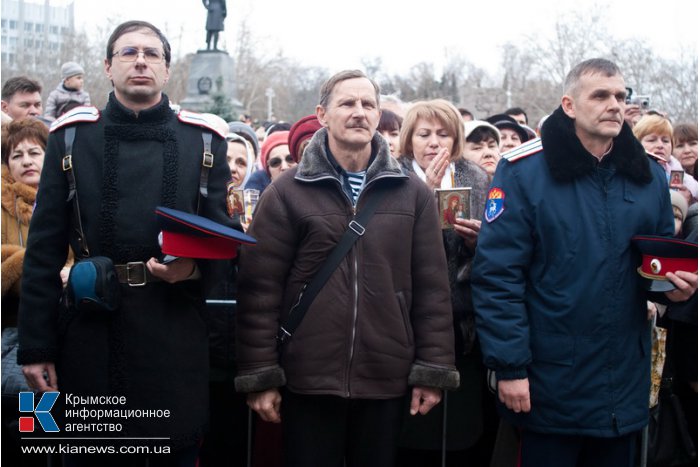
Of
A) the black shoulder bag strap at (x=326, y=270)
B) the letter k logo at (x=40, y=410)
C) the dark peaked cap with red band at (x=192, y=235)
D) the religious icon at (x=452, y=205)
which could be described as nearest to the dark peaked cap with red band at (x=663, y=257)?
the religious icon at (x=452, y=205)

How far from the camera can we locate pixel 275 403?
312 cm

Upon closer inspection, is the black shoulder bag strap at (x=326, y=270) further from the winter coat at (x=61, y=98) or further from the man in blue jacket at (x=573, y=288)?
the winter coat at (x=61, y=98)

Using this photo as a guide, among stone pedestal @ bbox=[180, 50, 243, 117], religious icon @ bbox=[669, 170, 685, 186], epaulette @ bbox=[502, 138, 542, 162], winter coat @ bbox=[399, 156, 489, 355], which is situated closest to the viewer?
epaulette @ bbox=[502, 138, 542, 162]

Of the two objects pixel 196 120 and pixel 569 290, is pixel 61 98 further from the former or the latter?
pixel 569 290

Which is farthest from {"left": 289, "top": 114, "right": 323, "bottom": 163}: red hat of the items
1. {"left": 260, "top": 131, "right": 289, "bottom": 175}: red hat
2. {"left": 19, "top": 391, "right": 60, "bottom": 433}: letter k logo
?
{"left": 19, "top": 391, "right": 60, "bottom": 433}: letter k logo

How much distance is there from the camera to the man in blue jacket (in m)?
3.11

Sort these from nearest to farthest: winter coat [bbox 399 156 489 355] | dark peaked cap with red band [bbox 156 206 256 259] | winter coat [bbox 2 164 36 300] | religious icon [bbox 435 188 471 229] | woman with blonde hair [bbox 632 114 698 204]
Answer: dark peaked cap with red band [bbox 156 206 256 259]
religious icon [bbox 435 188 471 229]
winter coat [bbox 399 156 489 355]
winter coat [bbox 2 164 36 300]
woman with blonde hair [bbox 632 114 698 204]

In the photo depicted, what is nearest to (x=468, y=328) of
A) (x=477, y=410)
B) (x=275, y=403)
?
(x=477, y=410)

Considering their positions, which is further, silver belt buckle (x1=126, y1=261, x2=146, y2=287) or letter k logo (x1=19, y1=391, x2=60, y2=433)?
letter k logo (x1=19, y1=391, x2=60, y2=433)

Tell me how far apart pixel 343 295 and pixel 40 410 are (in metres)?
1.40

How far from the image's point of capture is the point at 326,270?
3.05 metres

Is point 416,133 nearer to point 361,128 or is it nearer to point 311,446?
point 361,128

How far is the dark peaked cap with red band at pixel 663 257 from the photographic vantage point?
304cm

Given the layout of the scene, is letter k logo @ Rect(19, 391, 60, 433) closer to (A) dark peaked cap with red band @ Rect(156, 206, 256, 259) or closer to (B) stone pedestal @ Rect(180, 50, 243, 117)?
(A) dark peaked cap with red band @ Rect(156, 206, 256, 259)
